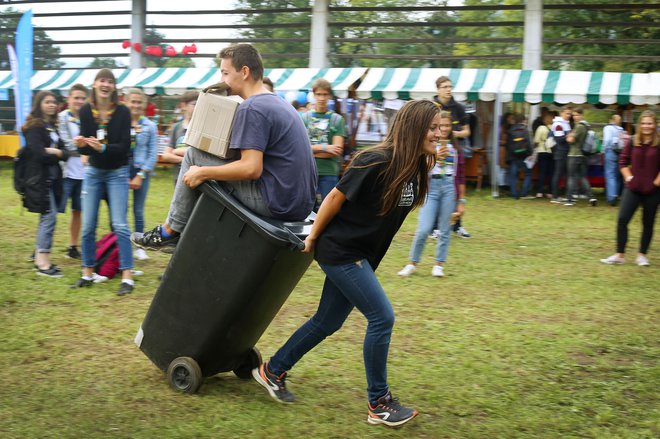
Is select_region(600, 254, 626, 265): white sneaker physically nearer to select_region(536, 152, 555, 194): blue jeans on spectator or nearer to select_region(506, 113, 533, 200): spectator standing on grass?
select_region(506, 113, 533, 200): spectator standing on grass

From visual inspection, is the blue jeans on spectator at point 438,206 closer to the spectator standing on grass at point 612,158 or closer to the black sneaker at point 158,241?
the black sneaker at point 158,241

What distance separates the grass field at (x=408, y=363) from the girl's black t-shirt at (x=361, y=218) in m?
0.96

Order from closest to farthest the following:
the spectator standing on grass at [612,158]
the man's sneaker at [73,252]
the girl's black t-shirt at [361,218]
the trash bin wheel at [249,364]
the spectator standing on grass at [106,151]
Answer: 1. the girl's black t-shirt at [361,218]
2. the trash bin wheel at [249,364]
3. the spectator standing on grass at [106,151]
4. the man's sneaker at [73,252]
5. the spectator standing on grass at [612,158]

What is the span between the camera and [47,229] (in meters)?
7.61

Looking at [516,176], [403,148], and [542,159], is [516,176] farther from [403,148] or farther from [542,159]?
[403,148]

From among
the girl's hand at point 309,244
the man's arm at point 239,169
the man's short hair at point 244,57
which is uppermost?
the man's short hair at point 244,57

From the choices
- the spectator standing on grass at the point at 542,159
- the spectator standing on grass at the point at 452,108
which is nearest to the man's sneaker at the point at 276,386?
the spectator standing on grass at the point at 452,108

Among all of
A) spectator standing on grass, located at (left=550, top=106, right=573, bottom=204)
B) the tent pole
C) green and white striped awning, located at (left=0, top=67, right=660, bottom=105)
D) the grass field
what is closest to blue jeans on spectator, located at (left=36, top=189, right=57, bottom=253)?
the grass field

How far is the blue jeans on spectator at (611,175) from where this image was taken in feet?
47.0

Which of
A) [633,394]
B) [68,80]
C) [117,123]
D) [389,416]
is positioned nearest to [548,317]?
[633,394]

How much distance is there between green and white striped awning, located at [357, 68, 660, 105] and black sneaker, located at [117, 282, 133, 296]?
979cm

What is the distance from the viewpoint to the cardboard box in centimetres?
399

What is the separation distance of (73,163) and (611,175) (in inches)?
405

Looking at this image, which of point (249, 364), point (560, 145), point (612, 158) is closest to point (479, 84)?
point (560, 145)
